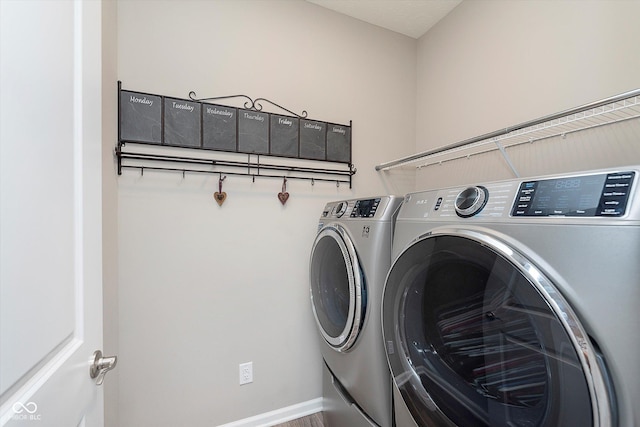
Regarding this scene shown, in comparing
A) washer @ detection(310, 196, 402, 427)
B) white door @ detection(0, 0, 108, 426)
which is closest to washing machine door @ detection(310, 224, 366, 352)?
washer @ detection(310, 196, 402, 427)

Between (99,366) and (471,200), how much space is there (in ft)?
3.66

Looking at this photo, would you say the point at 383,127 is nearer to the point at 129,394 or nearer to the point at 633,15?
the point at 633,15

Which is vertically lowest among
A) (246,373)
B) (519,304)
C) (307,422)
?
(307,422)

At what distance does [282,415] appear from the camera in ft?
5.29

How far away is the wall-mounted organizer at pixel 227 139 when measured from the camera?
1314 millimetres

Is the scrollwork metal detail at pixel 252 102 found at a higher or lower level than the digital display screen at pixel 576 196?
higher

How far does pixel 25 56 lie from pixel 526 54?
1.89 m

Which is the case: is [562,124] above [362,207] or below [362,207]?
above

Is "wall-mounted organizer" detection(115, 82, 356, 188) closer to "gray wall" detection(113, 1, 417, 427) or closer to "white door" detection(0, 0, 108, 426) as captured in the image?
"gray wall" detection(113, 1, 417, 427)

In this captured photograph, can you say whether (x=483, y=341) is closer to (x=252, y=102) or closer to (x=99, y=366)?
(x=99, y=366)

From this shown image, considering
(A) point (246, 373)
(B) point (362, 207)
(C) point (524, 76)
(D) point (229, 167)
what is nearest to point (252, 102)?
(D) point (229, 167)

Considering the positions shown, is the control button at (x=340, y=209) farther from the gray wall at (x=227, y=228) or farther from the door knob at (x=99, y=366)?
the door knob at (x=99, y=366)

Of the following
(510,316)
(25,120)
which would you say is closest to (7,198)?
(25,120)

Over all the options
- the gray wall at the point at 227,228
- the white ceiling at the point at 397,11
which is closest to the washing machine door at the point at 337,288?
the gray wall at the point at 227,228
